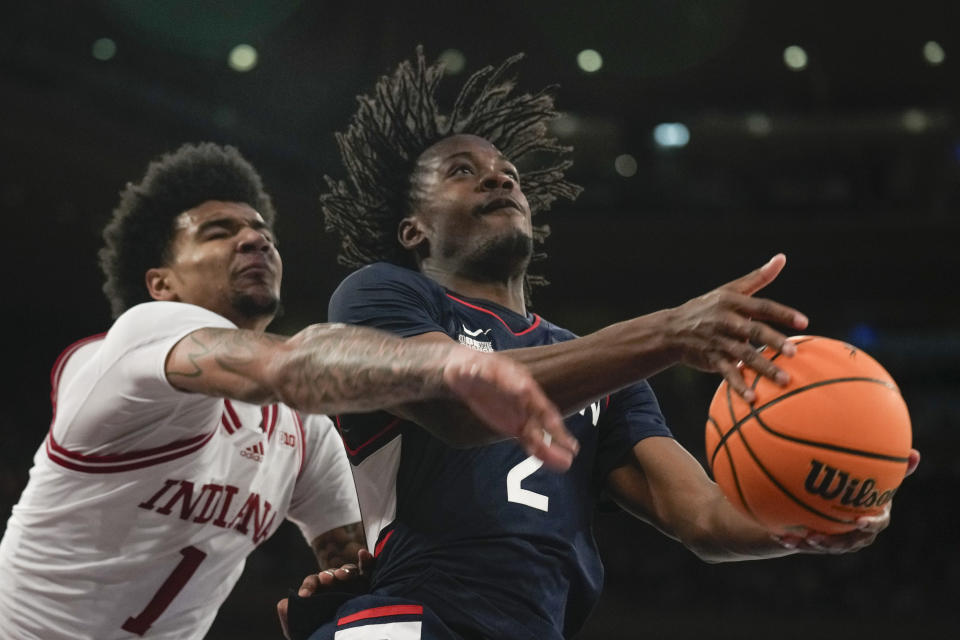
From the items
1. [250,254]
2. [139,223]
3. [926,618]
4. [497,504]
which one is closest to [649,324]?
[497,504]

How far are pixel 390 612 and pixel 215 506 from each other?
0.92 m

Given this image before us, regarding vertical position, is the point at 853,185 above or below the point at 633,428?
below

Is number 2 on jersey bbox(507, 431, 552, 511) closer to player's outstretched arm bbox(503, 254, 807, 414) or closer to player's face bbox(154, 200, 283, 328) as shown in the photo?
player's outstretched arm bbox(503, 254, 807, 414)

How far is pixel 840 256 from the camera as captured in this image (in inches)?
535

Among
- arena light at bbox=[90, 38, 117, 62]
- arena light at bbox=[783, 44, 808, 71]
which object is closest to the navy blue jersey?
arena light at bbox=[90, 38, 117, 62]

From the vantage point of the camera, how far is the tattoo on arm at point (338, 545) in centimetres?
383

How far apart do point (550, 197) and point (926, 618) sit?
992 cm

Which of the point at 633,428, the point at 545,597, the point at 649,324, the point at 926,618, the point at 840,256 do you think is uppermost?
the point at 649,324

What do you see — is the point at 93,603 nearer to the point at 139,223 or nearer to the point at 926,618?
the point at 139,223

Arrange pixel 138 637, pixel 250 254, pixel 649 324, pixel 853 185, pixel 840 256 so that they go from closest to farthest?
pixel 649 324 < pixel 138 637 < pixel 250 254 < pixel 840 256 < pixel 853 185

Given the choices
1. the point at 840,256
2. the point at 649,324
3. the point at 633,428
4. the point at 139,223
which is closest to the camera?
the point at 649,324

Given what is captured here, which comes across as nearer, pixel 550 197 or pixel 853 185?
pixel 550 197

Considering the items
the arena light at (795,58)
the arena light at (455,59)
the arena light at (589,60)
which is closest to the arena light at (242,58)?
the arena light at (455,59)

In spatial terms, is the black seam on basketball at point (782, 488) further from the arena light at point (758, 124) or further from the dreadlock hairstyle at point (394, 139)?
the arena light at point (758, 124)
